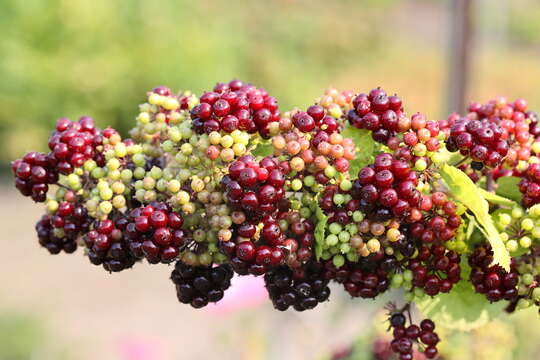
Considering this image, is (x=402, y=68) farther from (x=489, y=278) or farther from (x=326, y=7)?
(x=489, y=278)

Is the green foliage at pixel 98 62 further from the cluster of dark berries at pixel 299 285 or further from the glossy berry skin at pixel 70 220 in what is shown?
the cluster of dark berries at pixel 299 285

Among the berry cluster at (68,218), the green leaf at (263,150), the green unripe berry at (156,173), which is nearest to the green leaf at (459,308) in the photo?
the green leaf at (263,150)

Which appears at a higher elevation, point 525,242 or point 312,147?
point 312,147

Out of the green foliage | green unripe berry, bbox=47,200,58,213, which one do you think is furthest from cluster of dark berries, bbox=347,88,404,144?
the green foliage

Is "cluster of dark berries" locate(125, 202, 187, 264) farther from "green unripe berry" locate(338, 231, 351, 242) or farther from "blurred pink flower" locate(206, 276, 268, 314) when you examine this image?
"blurred pink flower" locate(206, 276, 268, 314)

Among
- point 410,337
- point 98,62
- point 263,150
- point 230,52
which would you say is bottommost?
point 410,337

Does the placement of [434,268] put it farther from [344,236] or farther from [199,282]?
[199,282]

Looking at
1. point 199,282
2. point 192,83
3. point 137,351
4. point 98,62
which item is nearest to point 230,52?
point 192,83
